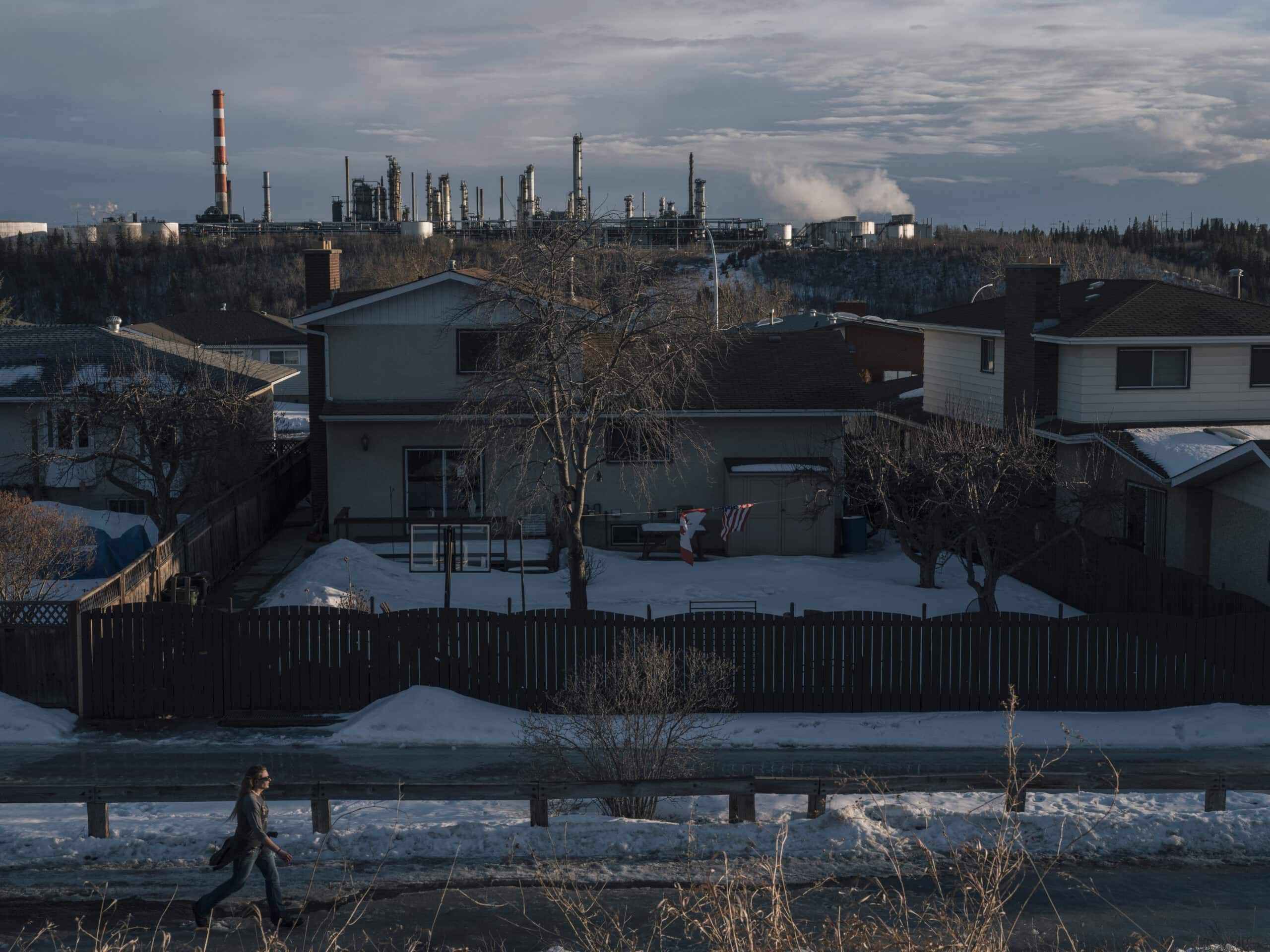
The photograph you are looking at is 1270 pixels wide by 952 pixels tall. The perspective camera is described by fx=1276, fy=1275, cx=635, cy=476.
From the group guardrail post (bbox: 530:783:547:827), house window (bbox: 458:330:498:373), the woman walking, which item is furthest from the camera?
house window (bbox: 458:330:498:373)

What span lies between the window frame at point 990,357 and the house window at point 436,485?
1267cm

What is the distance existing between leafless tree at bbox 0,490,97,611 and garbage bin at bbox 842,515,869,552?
15686mm

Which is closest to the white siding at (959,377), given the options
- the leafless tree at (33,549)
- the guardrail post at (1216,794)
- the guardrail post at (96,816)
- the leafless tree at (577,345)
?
the leafless tree at (577,345)

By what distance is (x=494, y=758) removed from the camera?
52.1 ft

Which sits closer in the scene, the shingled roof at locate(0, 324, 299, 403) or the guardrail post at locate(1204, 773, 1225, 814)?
the guardrail post at locate(1204, 773, 1225, 814)

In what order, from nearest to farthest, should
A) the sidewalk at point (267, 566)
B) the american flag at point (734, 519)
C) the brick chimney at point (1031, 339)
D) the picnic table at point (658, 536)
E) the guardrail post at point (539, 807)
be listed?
the guardrail post at point (539, 807), the american flag at point (734, 519), the sidewalk at point (267, 566), the picnic table at point (658, 536), the brick chimney at point (1031, 339)

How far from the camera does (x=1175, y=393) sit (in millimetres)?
27219

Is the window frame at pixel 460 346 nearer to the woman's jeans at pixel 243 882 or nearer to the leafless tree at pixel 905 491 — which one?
the leafless tree at pixel 905 491

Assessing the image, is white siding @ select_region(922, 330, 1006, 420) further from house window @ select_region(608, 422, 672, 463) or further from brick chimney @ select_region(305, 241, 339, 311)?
brick chimney @ select_region(305, 241, 339, 311)

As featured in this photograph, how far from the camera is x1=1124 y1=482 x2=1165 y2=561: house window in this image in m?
24.6

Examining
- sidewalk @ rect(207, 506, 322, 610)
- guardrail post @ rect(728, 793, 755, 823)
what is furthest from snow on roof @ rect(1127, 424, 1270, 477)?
sidewalk @ rect(207, 506, 322, 610)

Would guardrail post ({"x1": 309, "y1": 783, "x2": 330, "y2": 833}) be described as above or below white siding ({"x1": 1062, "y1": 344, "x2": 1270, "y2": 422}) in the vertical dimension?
below

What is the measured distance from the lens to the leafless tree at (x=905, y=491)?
2241 centimetres

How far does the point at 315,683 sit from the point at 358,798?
18.5 feet
